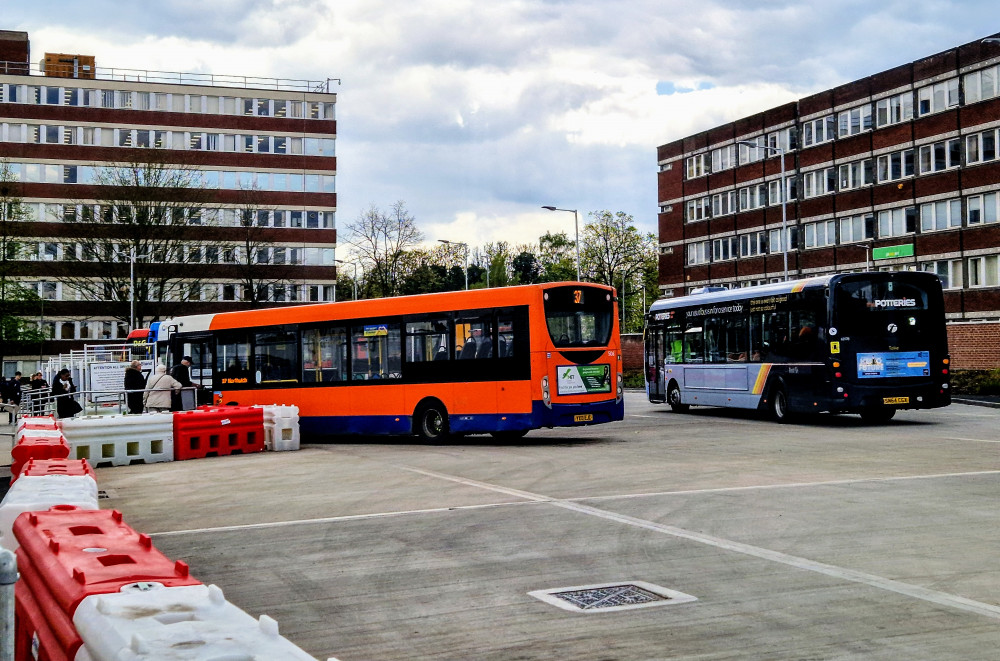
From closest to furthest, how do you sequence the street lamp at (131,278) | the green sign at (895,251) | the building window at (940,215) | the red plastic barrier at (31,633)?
the red plastic barrier at (31,633) < the building window at (940,215) < the green sign at (895,251) < the street lamp at (131,278)

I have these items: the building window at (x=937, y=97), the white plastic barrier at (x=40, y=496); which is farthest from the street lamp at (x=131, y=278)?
the white plastic barrier at (x=40, y=496)

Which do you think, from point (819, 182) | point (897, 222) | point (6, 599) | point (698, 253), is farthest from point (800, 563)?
point (698, 253)

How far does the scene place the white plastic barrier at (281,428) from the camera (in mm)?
22109

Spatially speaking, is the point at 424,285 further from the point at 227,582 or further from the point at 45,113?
the point at 227,582

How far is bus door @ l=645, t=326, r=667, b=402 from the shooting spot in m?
32.1

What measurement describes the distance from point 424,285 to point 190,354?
64.7 metres

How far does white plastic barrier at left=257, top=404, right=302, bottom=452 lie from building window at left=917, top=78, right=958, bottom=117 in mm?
43285

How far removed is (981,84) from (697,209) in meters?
25.1

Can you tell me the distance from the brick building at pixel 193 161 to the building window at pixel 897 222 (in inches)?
1679

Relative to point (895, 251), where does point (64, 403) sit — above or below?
below

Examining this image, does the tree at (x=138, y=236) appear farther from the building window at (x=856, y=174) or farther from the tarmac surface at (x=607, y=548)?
the tarmac surface at (x=607, y=548)

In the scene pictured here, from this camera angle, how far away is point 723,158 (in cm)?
7281

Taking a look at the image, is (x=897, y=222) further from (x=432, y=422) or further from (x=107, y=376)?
(x=432, y=422)

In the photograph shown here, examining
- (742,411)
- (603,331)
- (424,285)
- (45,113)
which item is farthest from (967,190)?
(45,113)
